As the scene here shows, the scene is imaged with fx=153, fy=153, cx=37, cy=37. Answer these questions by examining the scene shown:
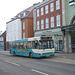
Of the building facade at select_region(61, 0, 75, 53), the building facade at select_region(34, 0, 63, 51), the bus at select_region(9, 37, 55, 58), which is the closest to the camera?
the bus at select_region(9, 37, 55, 58)

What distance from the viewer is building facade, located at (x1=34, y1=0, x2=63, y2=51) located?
2788 centimetres

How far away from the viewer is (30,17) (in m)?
40.0

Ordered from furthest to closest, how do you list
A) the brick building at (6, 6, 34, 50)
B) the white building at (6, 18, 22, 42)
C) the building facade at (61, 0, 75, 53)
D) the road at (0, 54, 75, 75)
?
the white building at (6, 18, 22, 42), the brick building at (6, 6, 34, 50), the building facade at (61, 0, 75, 53), the road at (0, 54, 75, 75)

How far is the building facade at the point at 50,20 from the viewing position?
91.5 ft

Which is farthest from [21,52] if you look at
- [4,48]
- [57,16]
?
[4,48]

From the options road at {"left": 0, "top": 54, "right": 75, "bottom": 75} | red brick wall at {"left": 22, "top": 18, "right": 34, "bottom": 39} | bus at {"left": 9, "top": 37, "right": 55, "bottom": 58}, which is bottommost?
road at {"left": 0, "top": 54, "right": 75, "bottom": 75}

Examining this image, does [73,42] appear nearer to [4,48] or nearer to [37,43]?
[37,43]

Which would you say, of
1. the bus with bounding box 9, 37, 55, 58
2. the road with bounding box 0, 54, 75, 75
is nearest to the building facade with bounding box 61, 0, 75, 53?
the bus with bounding box 9, 37, 55, 58

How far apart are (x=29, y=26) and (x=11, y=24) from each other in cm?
1088

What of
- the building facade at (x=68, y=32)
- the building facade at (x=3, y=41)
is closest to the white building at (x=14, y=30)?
the building facade at (x=3, y=41)

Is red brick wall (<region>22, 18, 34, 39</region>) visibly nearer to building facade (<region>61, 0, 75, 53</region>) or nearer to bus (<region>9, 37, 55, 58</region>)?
building facade (<region>61, 0, 75, 53</region>)

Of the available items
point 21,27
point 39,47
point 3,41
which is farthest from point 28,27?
point 39,47

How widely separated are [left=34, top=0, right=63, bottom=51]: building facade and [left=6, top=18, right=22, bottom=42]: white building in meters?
9.30

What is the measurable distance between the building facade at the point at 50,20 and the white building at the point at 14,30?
30.5 ft
